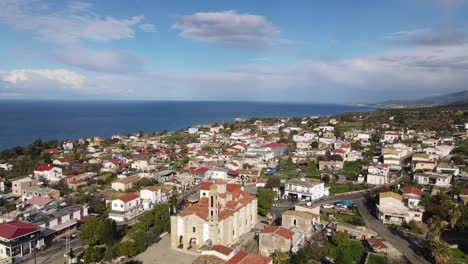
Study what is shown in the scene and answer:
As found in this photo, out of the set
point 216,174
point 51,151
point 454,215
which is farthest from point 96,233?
point 51,151

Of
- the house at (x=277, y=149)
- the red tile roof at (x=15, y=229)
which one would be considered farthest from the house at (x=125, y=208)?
the house at (x=277, y=149)

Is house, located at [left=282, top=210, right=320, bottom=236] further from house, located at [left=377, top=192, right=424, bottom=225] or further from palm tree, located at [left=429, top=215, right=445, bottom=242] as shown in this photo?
palm tree, located at [left=429, top=215, right=445, bottom=242]

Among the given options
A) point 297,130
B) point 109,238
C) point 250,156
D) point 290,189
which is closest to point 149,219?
point 109,238

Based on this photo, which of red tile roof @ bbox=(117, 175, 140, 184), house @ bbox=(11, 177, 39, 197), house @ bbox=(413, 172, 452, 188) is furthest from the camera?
red tile roof @ bbox=(117, 175, 140, 184)

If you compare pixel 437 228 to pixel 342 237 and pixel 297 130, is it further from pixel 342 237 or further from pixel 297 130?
pixel 297 130

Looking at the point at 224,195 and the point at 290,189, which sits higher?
the point at 224,195

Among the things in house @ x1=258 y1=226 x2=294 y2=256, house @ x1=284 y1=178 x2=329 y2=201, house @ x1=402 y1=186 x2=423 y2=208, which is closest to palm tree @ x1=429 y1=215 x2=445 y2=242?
house @ x1=402 y1=186 x2=423 y2=208

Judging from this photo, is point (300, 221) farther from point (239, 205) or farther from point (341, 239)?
point (239, 205)
